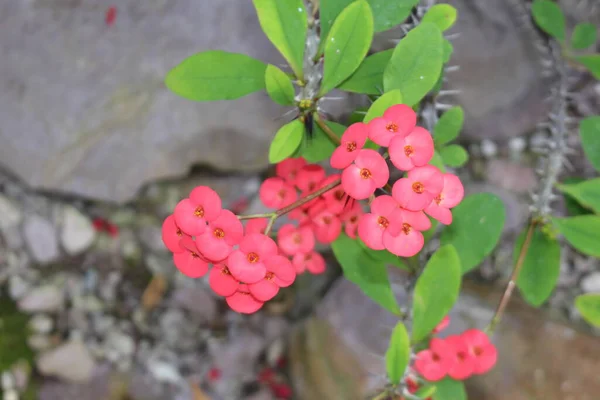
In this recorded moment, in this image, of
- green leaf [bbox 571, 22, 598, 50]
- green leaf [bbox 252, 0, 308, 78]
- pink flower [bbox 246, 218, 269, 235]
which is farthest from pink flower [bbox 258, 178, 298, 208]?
green leaf [bbox 571, 22, 598, 50]

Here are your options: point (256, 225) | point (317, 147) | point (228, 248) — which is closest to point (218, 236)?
point (228, 248)

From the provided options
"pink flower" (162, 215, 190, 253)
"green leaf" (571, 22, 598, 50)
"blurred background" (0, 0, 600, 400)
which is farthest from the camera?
"blurred background" (0, 0, 600, 400)

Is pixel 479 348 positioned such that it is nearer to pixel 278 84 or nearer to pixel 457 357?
pixel 457 357

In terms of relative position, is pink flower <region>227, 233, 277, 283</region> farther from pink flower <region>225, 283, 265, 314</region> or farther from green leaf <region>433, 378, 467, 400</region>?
green leaf <region>433, 378, 467, 400</region>

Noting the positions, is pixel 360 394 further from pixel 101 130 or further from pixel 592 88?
pixel 592 88

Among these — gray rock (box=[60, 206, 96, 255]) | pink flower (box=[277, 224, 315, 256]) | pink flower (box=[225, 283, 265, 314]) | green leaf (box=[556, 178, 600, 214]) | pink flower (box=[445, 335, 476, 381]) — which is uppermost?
pink flower (box=[225, 283, 265, 314])

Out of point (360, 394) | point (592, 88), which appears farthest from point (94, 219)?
point (592, 88)
